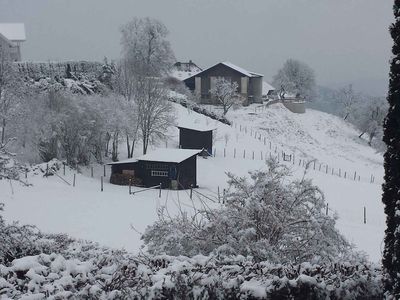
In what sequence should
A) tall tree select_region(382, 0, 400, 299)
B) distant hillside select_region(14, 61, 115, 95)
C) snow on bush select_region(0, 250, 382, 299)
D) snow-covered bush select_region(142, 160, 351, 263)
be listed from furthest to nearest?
distant hillside select_region(14, 61, 115, 95), snow-covered bush select_region(142, 160, 351, 263), snow on bush select_region(0, 250, 382, 299), tall tree select_region(382, 0, 400, 299)

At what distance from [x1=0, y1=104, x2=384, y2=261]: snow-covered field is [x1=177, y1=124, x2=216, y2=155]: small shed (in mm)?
1473

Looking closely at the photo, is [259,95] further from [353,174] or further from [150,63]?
[353,174]

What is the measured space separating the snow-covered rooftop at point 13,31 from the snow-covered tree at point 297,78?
42743mm

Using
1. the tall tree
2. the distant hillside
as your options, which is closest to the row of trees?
the distant hillside

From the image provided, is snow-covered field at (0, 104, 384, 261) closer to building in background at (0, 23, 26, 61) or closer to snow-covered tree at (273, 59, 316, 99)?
building in background at (0, 23, 26, 61)

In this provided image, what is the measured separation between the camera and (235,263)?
7.05 meters

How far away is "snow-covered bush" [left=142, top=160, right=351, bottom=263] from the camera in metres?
8.89

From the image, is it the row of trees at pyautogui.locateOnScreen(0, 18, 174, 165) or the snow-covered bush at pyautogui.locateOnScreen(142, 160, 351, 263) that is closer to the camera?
the snow-covered bush at pyautogui.locateOnScreen(142, 160, 351, 263)

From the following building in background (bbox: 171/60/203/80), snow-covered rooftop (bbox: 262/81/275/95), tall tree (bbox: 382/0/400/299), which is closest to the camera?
tall tree (bbox: 382/0/400/299)

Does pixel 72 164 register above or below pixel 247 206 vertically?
below

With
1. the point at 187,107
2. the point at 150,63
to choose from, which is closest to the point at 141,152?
the point at 187,107

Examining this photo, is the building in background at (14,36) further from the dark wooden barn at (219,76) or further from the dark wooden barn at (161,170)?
the dark wooden barn at (161,170)

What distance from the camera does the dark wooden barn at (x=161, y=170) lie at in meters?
28.7

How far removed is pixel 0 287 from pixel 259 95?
2548 inches
